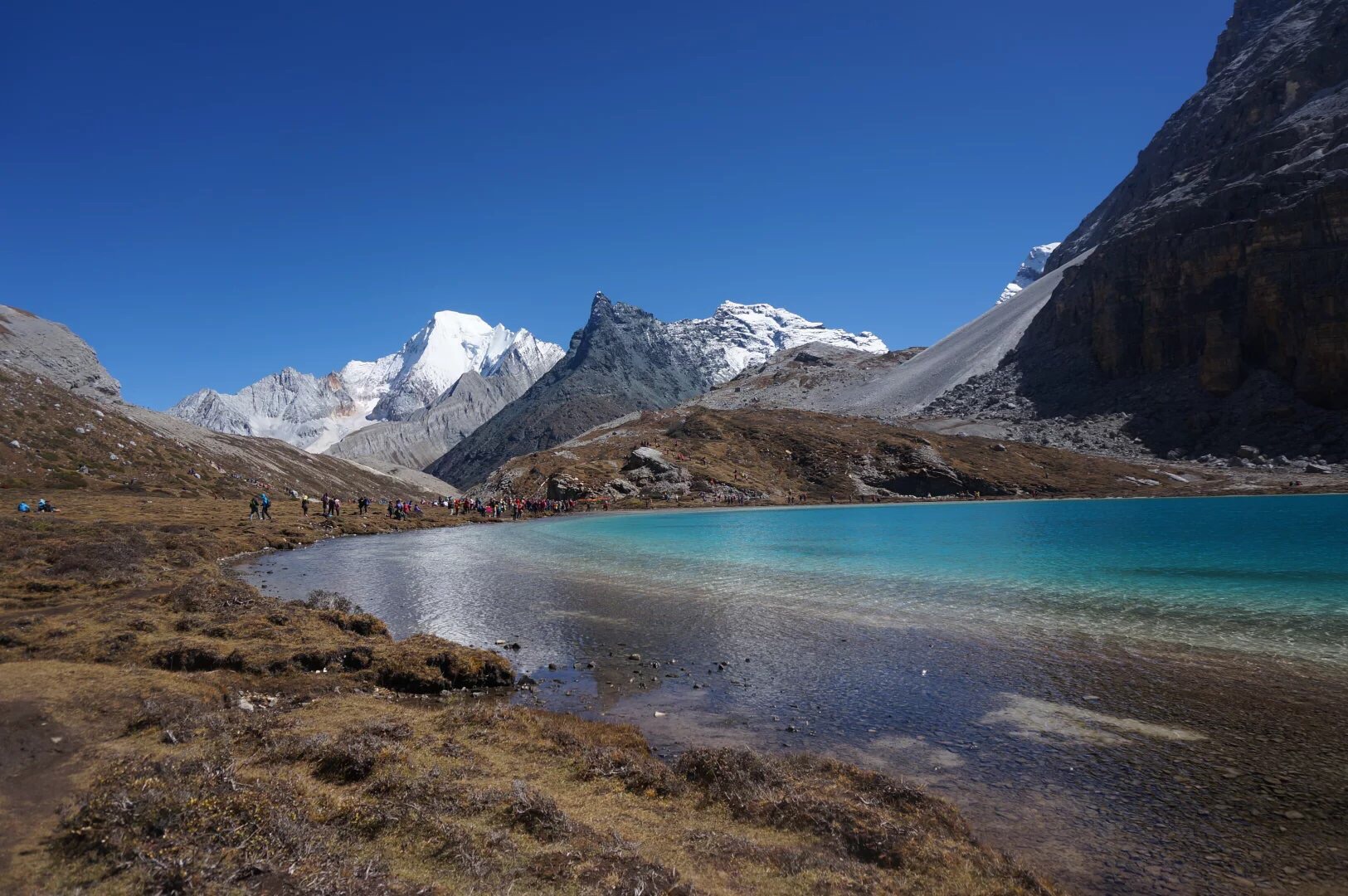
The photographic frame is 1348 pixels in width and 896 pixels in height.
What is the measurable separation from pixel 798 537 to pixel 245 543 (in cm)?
3699

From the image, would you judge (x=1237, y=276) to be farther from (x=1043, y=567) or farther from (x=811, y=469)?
(x=1043, y=567)

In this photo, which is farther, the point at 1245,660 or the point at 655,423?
the point at 655,423

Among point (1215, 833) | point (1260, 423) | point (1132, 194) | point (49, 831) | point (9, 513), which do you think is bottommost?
point (1215, 833)

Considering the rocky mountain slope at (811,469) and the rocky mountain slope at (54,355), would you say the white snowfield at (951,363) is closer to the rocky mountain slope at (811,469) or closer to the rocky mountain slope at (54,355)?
the rocky mountain slope at (811,469)

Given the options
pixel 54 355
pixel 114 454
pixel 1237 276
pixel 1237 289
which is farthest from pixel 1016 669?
pixel 54 355

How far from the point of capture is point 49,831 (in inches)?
249

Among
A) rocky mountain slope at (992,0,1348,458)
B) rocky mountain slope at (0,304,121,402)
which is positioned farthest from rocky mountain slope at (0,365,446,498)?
rocky mountain slope at (992,0,1348,458)

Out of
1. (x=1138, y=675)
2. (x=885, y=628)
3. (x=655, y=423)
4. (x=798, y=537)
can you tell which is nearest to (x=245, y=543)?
(x=798, y=537)

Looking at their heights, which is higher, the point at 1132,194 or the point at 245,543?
the point at 1132,194

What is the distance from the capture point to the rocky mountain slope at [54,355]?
100m

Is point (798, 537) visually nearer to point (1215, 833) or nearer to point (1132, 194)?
point (1215, 833)

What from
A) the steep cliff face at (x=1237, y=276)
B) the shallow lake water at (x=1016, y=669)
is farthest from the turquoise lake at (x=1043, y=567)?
the steep cliff face at (x=1237, y=276)

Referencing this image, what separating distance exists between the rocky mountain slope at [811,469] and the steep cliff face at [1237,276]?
88.7 feet

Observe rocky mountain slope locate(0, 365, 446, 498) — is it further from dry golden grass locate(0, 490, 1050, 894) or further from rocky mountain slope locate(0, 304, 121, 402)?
dry golden grass locate(0, 490, 1050, 894)
